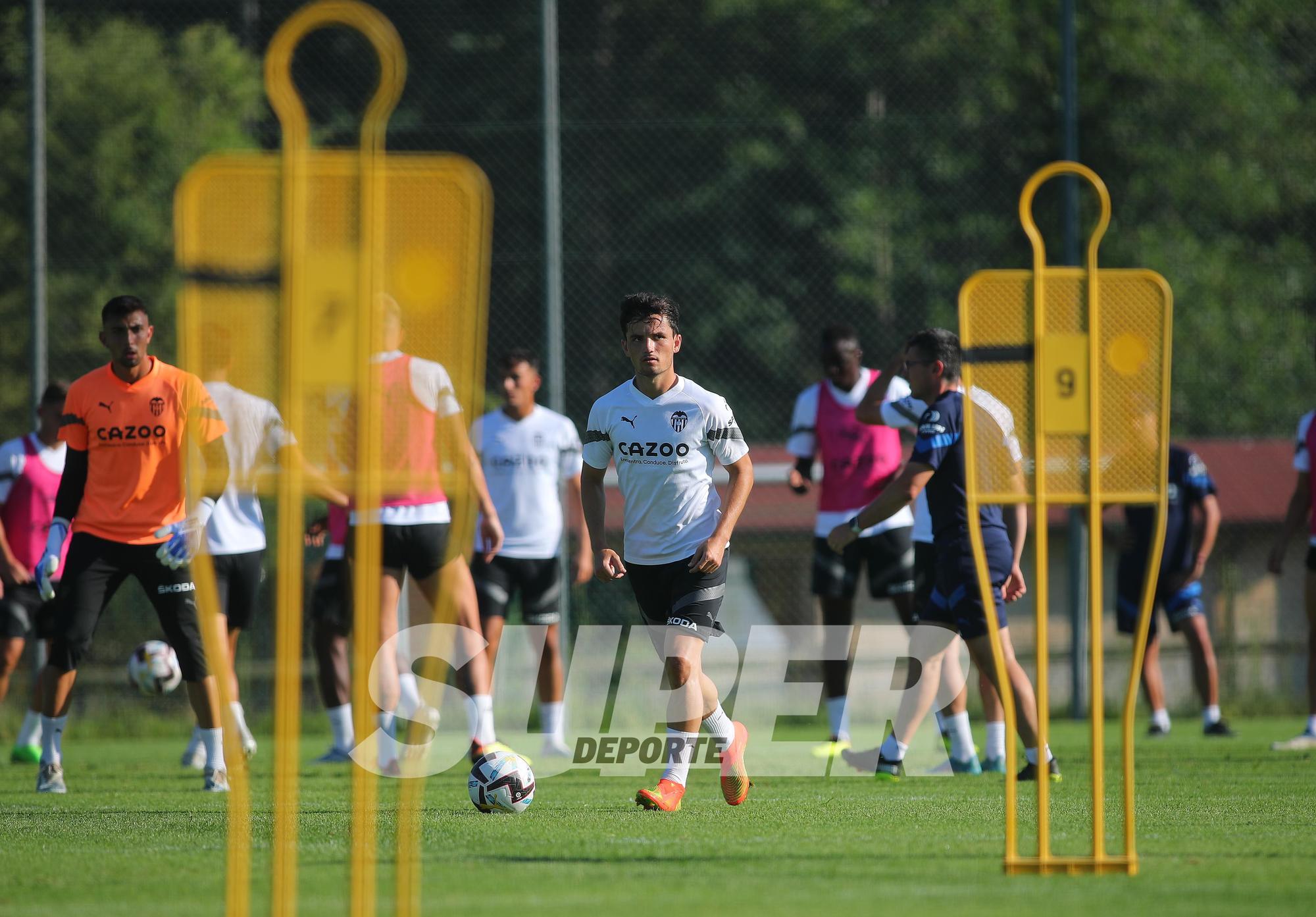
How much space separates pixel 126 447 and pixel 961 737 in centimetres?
489

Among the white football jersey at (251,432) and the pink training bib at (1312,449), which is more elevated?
the white football jersey at (251,432)

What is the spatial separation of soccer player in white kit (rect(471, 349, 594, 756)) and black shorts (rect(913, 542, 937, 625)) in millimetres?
2435

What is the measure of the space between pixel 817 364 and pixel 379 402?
20.0 meters

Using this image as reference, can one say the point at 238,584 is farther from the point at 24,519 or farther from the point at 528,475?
the point at 24,519

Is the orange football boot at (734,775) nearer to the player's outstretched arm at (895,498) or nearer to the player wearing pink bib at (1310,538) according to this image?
the player's outstretched arm at (895,498)

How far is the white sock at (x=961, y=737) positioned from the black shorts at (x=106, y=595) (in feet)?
13.8

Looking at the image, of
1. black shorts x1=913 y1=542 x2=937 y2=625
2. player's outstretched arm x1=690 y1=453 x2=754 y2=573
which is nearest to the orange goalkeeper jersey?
player's outstretched arm x1=690 y1=453 x2=754 y2=573

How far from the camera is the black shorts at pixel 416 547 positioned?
28.7 feet

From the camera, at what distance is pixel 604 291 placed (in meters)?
19.3

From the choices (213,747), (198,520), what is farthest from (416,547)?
(198,520)

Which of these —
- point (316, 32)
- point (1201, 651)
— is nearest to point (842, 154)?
point (316, 32)

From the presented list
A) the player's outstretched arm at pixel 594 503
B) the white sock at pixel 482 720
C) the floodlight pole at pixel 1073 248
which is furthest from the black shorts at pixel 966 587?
the floodlight pole at pixel 1073 248

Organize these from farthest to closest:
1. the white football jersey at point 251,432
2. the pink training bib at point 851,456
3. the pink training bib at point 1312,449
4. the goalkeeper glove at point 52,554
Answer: the pink training bib at point 1312,449 < the pink training bib at point 851,456 < the goalkeeper glove at point 52,554 < the white football jersey at point 251,432

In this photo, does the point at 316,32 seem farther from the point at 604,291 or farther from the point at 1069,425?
the point at 1069,425
